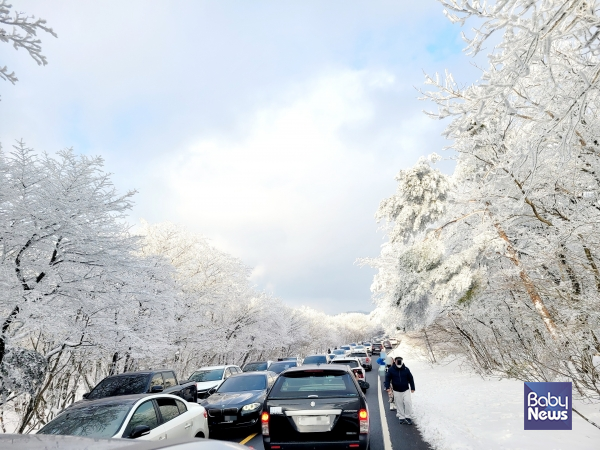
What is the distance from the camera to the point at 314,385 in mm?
6320

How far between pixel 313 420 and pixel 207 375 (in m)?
12.9

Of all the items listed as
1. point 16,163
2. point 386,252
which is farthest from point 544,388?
point 386,252

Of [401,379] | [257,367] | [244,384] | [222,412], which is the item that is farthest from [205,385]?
[401,379]

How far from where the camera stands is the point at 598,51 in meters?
4.34

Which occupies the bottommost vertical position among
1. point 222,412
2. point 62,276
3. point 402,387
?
point 222,412

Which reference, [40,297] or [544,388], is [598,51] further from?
[40,297]

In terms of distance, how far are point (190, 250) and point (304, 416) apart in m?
26.5

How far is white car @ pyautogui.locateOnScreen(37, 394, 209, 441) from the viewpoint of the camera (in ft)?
18.0

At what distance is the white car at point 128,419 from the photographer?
5484 mm

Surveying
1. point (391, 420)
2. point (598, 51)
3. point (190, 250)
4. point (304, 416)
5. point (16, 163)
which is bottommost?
point (391, 420)

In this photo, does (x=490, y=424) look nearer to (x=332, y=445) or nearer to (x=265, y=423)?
(x=332, y=445)

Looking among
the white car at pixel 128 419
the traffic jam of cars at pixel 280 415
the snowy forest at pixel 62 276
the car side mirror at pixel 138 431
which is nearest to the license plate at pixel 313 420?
the traffic jam of cars at pixel 280 415

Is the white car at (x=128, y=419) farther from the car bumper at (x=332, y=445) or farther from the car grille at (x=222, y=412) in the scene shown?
the car grille at (x=222, y=412)

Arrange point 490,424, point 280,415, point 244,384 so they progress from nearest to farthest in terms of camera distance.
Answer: point 280,415 < point 490,424 < point 244,384
